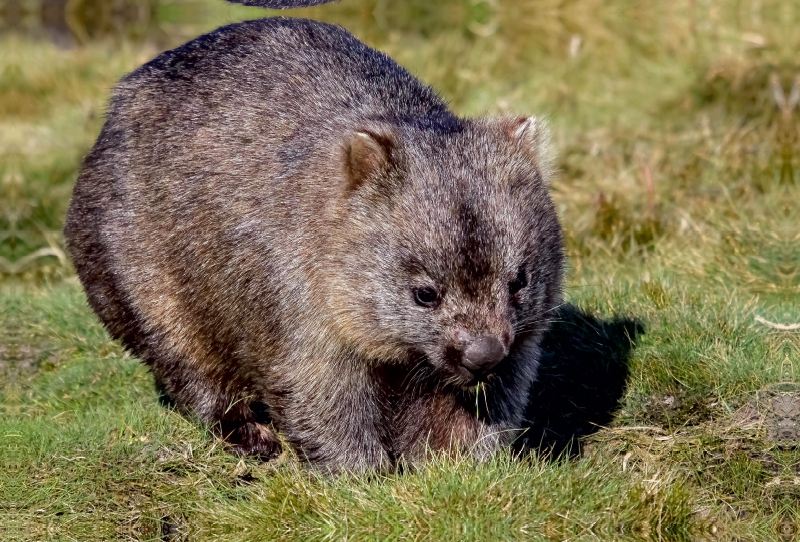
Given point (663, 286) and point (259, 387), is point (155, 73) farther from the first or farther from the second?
point (663, 286)

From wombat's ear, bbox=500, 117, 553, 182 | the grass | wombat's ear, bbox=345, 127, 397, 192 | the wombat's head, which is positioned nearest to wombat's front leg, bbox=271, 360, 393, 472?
the grass

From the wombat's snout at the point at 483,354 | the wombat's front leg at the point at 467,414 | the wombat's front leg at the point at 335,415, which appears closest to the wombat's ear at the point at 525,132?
the wombat's front leg at the point at 467,414

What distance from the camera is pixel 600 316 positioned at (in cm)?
593

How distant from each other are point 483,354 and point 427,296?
321 mm

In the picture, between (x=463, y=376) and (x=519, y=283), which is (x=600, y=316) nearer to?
(x=519, y=283)

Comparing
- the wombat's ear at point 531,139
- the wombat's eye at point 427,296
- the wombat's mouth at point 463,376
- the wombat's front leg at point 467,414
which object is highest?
the wombat's ear at point 531,139

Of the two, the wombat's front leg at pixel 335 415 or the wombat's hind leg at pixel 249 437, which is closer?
the wombat's front leg at pixel 335 415

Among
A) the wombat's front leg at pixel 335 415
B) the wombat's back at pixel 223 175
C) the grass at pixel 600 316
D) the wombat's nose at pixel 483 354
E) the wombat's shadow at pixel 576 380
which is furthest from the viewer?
the wombat's shadow at pixel 576 380

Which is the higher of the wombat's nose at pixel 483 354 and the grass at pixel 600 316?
the wombat's nose at pixel 483 354

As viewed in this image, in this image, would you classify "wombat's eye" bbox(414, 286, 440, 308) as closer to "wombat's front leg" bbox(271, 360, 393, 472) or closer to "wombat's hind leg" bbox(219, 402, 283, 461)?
"wombat's front leg" bbox(271, 360, 393, 472)

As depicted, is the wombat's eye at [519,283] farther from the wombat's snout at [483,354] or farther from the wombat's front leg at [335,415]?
the wombat's front leg at [335,415]

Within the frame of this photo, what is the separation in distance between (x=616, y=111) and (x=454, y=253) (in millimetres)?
5677

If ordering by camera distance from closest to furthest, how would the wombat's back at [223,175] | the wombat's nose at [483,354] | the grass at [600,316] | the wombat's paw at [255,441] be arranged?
the wombat's nose at [483,354] < the grass at [600,316] < the wombat's back at [223,175] < the wombat's paw at [255,441]

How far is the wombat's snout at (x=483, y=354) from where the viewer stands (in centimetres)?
400
